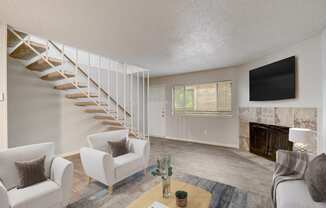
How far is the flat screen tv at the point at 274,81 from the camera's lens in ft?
9.62

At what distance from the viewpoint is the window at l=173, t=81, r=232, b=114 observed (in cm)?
484

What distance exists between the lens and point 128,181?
8.38 feet

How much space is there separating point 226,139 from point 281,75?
242 cm

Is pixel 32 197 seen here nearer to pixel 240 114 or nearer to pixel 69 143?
pixel 69 143

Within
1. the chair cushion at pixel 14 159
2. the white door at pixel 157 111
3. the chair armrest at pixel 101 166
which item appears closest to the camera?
the chair cushion at pixel 14 159

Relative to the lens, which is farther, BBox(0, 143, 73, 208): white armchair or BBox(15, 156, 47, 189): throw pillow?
BBox(15, 156, 47, 189): throw pillow

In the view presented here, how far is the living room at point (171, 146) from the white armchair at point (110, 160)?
2 centimetres

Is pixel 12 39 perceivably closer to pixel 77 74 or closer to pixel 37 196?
pixel 77 74

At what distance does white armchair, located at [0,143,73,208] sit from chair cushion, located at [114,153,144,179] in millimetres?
666

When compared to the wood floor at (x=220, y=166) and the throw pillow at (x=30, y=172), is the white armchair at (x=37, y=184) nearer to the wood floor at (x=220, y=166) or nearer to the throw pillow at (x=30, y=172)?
the throw pillow at (x=30, y=172)

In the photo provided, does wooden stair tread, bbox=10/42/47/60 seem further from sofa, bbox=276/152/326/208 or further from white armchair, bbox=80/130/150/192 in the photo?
sofa, bbox=276/152/326/208

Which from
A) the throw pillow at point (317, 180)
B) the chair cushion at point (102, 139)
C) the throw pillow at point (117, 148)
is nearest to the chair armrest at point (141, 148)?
the throw pillow at point (117, 148)

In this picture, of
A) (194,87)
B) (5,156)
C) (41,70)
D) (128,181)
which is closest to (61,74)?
(41,70)

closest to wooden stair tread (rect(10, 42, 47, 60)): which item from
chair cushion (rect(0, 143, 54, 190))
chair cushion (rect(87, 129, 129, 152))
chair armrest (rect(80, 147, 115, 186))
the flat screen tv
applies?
chair cushion (rect(0, 143, 54, 190))
